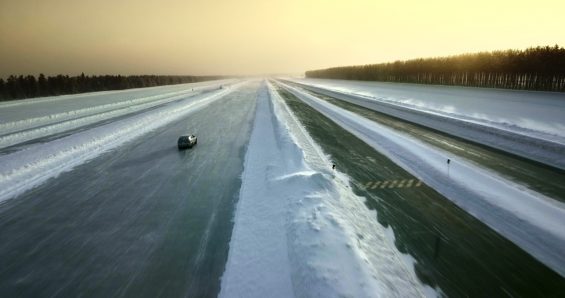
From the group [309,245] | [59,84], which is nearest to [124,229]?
[309,245]

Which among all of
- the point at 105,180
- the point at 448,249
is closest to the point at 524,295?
the point at 448,249

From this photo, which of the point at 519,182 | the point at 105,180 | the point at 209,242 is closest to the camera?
the point at 209,242

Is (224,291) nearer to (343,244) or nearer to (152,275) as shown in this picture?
(152,275)

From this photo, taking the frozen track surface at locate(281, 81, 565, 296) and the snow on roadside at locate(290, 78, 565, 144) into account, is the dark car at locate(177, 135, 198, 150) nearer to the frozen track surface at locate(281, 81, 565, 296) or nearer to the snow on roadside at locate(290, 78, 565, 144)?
the frozen track surface at locate(281, 81, 565, 296)

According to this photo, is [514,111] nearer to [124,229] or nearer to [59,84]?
[124,229]

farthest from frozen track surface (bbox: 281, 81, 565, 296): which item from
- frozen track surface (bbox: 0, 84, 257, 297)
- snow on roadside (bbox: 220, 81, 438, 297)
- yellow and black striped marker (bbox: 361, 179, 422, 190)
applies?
frozen track surface (bbox: 0, 84, 257, 297)

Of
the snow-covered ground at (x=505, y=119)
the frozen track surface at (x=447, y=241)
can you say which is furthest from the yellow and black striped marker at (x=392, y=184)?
the snow-covered ground at (x=505, y=119)
